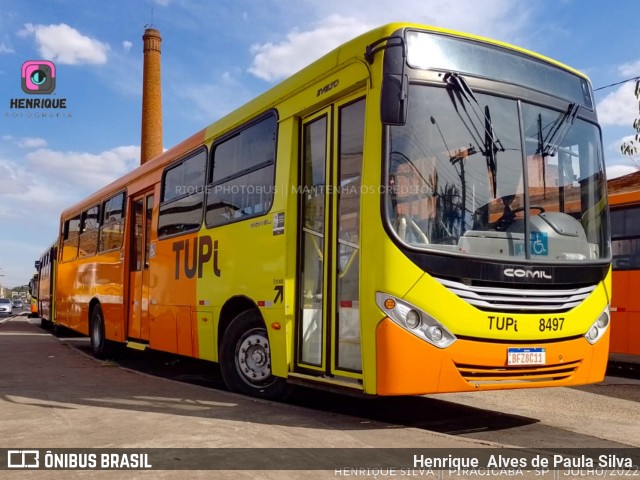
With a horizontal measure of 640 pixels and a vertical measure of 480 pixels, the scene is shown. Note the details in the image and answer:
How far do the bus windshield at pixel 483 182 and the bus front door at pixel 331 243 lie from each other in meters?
0.57

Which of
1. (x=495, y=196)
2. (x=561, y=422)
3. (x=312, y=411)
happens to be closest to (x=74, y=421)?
(x=312, y=411)

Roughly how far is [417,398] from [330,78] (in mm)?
3806

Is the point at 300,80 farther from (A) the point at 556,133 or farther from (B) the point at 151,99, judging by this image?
(B) the point at 151,99

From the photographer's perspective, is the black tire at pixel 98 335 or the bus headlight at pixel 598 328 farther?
the black tire at pixel 98 335

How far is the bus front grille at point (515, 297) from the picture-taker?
5344mm

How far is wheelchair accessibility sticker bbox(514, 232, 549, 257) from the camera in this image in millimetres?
5609

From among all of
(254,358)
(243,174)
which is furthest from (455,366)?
(243,174)

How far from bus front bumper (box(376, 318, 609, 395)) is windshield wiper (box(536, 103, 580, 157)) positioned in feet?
5.65

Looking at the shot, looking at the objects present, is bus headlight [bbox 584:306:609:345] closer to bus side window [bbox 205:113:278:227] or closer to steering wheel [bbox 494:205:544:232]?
steering wheel [bbox 494:205:544:232]

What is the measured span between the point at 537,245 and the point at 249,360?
11.0ft

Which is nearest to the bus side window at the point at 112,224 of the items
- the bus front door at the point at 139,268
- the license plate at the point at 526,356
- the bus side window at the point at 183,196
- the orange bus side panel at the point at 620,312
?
the bus front door at the point at 139,268

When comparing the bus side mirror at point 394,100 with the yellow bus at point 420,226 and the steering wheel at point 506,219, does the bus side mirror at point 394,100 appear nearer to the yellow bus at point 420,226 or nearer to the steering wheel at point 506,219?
the yellow bus at point 420,226

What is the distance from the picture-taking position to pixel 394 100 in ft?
17.2

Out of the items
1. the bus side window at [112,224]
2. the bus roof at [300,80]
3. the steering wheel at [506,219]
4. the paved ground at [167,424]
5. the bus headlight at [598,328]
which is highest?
the bus roof at [300,80]
